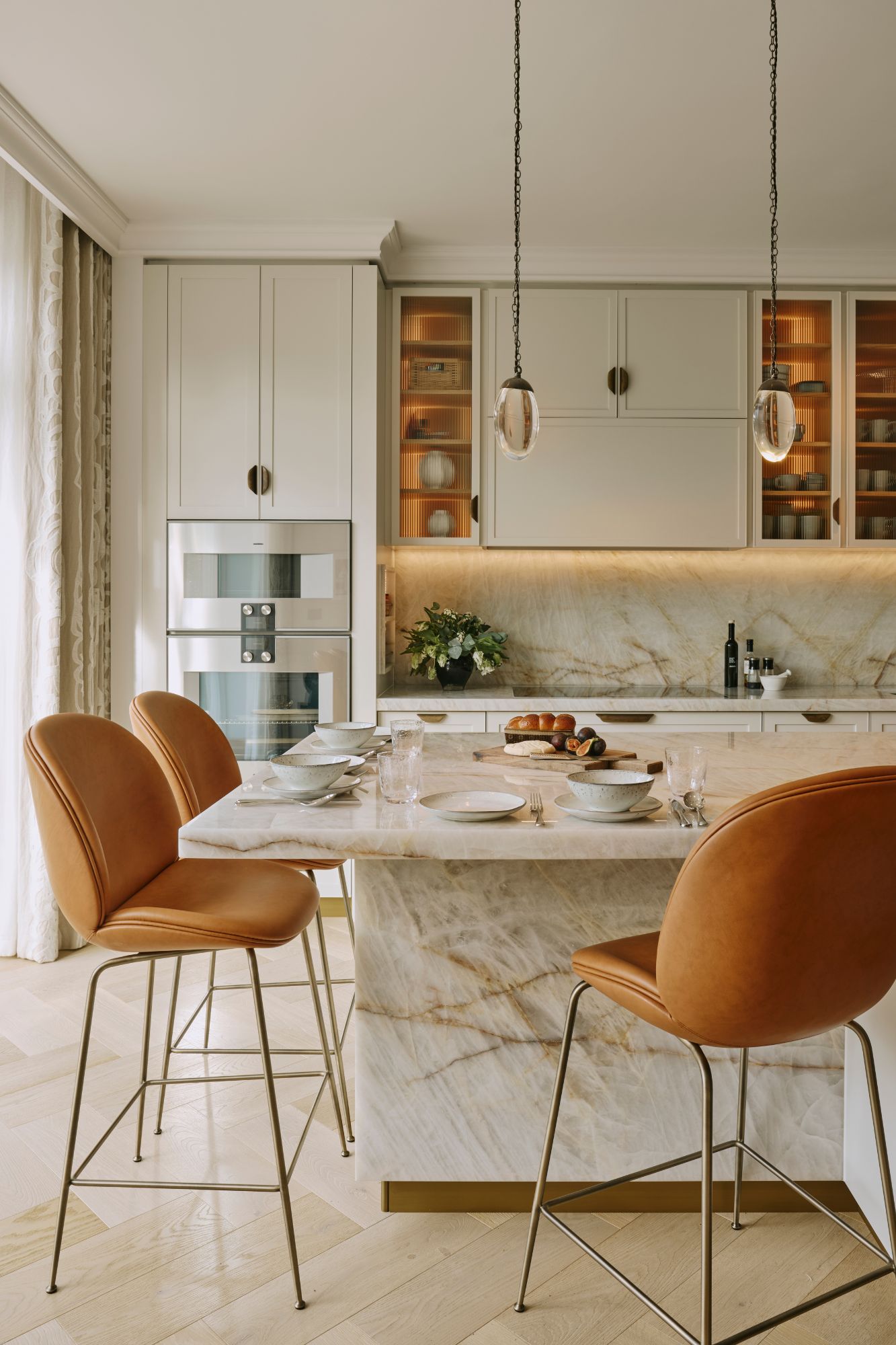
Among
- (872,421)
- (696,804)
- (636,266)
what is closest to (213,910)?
(696,804)

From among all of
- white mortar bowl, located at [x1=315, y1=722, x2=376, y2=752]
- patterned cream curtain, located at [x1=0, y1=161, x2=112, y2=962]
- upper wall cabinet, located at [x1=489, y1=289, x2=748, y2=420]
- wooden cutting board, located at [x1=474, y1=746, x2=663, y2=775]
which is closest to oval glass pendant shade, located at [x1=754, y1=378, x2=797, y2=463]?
wooden cutting board, located at [x1=474, y1=746, x2=663, y2=775]

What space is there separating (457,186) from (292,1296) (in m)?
3.30

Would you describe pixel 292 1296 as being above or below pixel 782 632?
below

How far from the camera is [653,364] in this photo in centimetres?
381

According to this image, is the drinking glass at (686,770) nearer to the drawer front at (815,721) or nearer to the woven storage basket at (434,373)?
the drawer front at (815,721)

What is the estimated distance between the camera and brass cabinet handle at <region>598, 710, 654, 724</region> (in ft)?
11.7

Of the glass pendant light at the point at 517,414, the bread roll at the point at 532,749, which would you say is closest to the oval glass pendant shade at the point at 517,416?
the glass pendant light at the point at 517,414

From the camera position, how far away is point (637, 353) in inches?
150

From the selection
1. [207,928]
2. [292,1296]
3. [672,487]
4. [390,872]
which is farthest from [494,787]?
[672,487]

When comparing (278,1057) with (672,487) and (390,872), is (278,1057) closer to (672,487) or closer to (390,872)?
(390,872)

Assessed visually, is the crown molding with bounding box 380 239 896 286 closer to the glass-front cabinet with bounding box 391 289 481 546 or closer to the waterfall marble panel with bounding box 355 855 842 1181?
the glass-front cabinet with bounding box 391 289 481 546

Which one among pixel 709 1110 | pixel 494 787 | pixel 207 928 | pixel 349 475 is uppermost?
pixel 349 475

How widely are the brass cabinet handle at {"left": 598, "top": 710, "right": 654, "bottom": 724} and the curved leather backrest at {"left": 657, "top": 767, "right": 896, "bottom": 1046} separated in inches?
90.9

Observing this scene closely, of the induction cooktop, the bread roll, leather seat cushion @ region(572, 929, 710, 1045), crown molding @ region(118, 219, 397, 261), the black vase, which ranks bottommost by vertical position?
leather seat cushion @ region(572, 929, 710, 1045)
